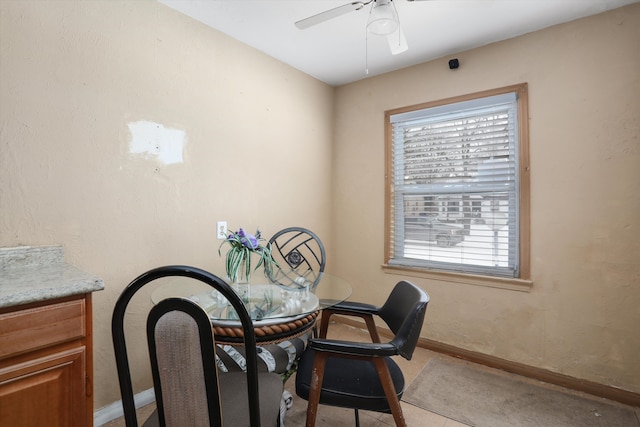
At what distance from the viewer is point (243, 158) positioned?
99.1 inches

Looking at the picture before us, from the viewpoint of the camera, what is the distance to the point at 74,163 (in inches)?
66.4

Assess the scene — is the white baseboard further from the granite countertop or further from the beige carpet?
the beige carpet

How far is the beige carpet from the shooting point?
185 centimetres

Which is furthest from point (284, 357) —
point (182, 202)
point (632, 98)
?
point (632, 98)

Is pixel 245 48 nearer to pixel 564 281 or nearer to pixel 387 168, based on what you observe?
pixel 387 168

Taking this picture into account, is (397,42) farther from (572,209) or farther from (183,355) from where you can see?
(183,355)

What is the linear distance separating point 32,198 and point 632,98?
339 centimetres

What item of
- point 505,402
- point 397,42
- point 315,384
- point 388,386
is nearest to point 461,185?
point 397,42

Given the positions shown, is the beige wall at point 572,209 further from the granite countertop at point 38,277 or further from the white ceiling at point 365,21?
the granite countertop at point 38,277

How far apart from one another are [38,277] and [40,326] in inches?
11.7

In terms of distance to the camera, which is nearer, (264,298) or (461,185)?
(264,298)

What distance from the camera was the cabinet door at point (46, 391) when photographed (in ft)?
3.52

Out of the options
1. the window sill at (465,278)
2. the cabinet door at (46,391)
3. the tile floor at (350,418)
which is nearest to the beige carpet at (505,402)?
the tile floor at (350,418)

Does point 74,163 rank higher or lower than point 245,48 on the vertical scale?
lower
